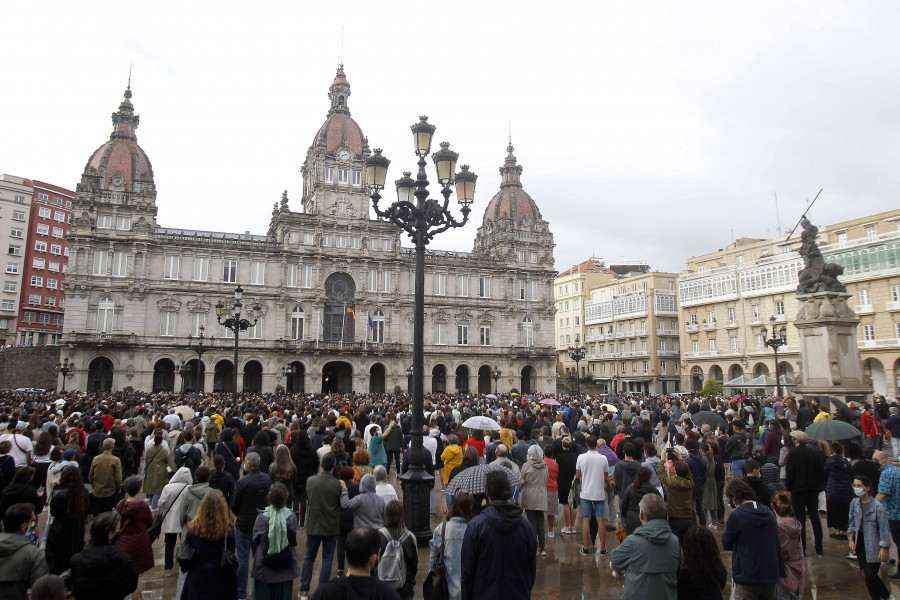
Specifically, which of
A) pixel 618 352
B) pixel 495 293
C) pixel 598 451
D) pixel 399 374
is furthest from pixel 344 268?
pixel 598 451

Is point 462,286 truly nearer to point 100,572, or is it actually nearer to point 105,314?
point 105,314

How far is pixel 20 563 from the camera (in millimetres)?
5086

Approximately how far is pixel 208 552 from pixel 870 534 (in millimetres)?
8195

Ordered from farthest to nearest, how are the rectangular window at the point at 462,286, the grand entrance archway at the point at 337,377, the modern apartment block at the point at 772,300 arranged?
the rectangular window at the point at 462,286 < the grand entrance archway at the point at 337,377 < the modern apartment block at the point at 772,300

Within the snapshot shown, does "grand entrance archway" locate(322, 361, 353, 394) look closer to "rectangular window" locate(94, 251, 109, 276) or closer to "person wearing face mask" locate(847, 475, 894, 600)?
"rectangular window" locate(94, 251, 109, 276)

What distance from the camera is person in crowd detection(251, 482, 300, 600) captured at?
635 cm

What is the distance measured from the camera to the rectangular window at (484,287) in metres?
56.8

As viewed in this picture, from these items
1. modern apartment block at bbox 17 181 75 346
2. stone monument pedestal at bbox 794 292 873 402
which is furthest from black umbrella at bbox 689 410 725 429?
modern apartment block at bbox 17 181 75 346

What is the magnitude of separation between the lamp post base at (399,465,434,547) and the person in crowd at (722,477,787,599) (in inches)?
178

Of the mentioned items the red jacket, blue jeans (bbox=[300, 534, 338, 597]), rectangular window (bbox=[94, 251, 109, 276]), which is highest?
rectangular window (bbox=[94, 251, 109, 276])

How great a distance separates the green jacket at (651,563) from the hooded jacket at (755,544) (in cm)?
101

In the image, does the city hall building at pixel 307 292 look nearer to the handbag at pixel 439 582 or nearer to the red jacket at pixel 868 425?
the red jacket at pixel 868 425

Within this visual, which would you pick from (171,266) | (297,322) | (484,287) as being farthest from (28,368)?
(484,287)

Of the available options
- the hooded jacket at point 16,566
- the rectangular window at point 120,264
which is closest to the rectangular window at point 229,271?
the rectangular window at point 120,264
